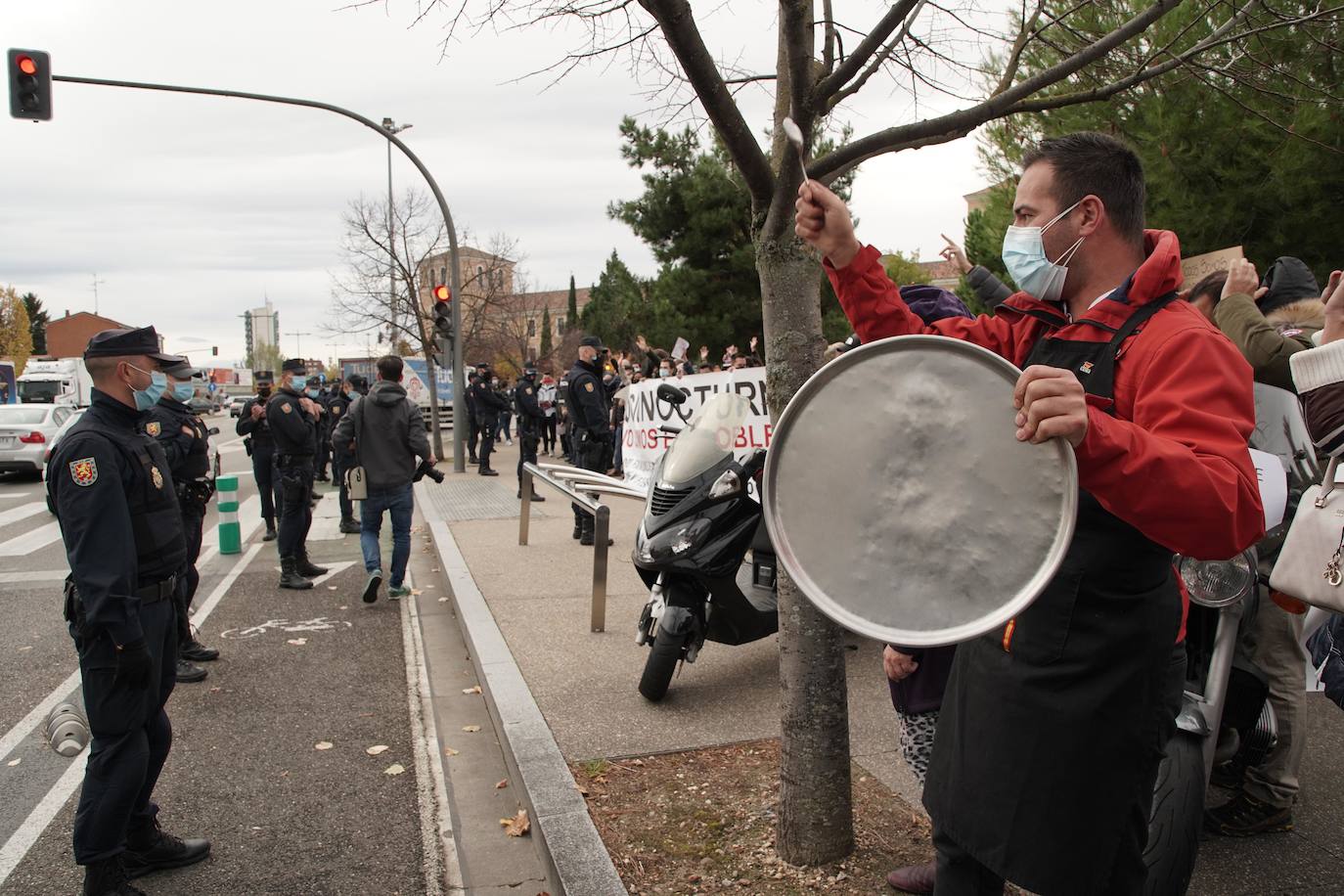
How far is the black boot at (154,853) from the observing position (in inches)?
145

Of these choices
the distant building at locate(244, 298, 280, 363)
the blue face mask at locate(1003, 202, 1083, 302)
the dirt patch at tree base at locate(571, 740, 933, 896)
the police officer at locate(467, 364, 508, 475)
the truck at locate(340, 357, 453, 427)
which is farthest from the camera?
the distant building at locate(244, 298, 280, 363)

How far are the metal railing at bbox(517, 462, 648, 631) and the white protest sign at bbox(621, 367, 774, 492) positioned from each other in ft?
2.26

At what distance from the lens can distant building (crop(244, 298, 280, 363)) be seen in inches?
5103

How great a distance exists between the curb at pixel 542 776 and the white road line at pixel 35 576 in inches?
196

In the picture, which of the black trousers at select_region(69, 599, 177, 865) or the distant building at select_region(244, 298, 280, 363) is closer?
the black trousers at select_region(69, 599, 177, 865)

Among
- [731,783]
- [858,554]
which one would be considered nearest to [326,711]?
[731,783]

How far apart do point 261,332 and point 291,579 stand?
147241mm

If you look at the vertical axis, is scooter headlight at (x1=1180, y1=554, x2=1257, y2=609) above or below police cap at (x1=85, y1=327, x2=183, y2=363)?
below

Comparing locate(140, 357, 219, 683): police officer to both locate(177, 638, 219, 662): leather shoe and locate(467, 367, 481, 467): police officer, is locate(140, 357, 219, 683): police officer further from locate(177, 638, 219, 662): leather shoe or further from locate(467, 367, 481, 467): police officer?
locate(467, 367, 481, 467): police officer

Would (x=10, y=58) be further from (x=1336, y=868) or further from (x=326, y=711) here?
(x=1336, y=868)

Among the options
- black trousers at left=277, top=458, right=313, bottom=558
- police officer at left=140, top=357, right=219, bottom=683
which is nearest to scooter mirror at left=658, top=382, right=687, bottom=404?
police officer at left=140, top=357, right=219, bottom=683

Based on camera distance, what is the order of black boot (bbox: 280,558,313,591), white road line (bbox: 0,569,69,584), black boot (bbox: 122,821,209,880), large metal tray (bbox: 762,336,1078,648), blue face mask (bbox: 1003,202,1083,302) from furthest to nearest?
white road line (bbox: 0,569,69,584), black boot (bbox: 280,558,313,591), black boot (bbox: 122,821,209,880), blue face mask (bbox: 1003,202,1083,302), large metal tray (bbox: 762,336,1078,648)

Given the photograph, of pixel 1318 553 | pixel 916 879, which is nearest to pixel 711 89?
pixel 1318 553

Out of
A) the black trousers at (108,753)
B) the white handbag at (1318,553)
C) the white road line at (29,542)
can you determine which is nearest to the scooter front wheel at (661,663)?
the black trousers at (108,753)
